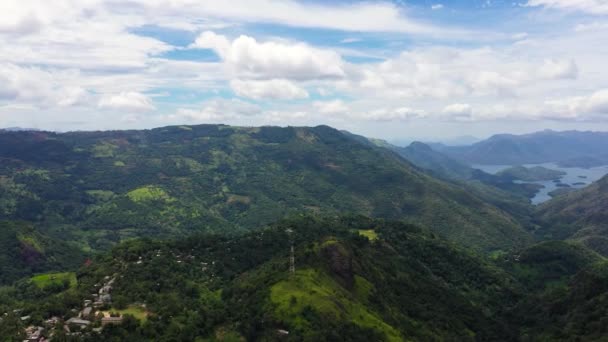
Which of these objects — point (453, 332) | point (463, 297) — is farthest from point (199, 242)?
point (463, 297)

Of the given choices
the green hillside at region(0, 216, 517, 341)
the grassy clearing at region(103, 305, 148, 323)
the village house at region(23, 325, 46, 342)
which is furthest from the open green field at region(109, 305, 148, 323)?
the village house at region(23, 325, 46, 342)

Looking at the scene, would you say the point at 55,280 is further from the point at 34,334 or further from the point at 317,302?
the point at 317,302

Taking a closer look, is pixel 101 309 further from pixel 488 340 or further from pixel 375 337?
pixel 488 340

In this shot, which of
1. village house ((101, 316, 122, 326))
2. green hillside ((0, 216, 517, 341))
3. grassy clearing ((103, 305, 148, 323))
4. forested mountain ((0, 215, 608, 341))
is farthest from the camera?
green hillside ((0, 216, 517, 341))

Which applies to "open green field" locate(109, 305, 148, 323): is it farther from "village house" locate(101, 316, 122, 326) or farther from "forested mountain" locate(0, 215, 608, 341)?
"village house" locate(101, 316, 122, 326)

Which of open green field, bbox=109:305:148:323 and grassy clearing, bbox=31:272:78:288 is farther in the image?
grassy clearing, bbox=31:272:78:288
